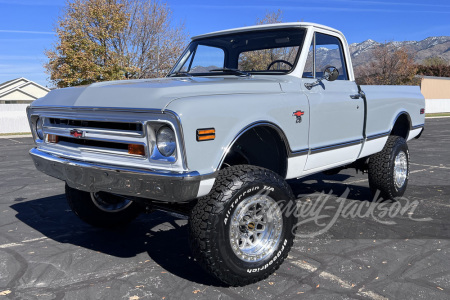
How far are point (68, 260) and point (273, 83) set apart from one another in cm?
244

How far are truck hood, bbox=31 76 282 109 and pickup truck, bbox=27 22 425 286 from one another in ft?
0.04

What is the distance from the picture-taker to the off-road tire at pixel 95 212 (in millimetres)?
4359

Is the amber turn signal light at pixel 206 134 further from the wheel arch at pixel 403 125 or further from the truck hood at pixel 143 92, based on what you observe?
the wheel arch at pixel 403 125

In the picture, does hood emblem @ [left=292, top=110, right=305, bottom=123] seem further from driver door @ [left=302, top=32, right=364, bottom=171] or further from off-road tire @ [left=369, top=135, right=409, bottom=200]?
off-road tire @ [left=369, top=135, right=409, bottom=200]

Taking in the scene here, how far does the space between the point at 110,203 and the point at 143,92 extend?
1962mm

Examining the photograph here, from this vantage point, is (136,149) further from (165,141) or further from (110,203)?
(110,203)

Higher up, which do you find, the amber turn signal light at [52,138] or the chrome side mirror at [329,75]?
the chrome side mirror at [329,75]

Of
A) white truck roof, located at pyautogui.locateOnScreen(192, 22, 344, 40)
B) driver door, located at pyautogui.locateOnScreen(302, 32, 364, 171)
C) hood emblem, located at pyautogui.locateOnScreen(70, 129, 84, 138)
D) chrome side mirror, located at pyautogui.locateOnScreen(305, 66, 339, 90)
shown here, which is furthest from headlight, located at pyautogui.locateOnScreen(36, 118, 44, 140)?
chrome side mirror, located at pyautogui.locateOnScreen(305, 66, 339, 90)

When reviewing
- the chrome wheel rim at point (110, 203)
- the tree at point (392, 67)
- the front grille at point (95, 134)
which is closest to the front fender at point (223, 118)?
the front grille at point (95, 134)

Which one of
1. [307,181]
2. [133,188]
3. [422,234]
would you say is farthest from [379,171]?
[133,188]

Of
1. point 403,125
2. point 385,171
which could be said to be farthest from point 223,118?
point 403,125

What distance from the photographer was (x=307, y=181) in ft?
23.7

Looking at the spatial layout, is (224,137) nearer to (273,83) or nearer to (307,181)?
(273,83)

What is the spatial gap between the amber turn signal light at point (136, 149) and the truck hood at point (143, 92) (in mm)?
286
